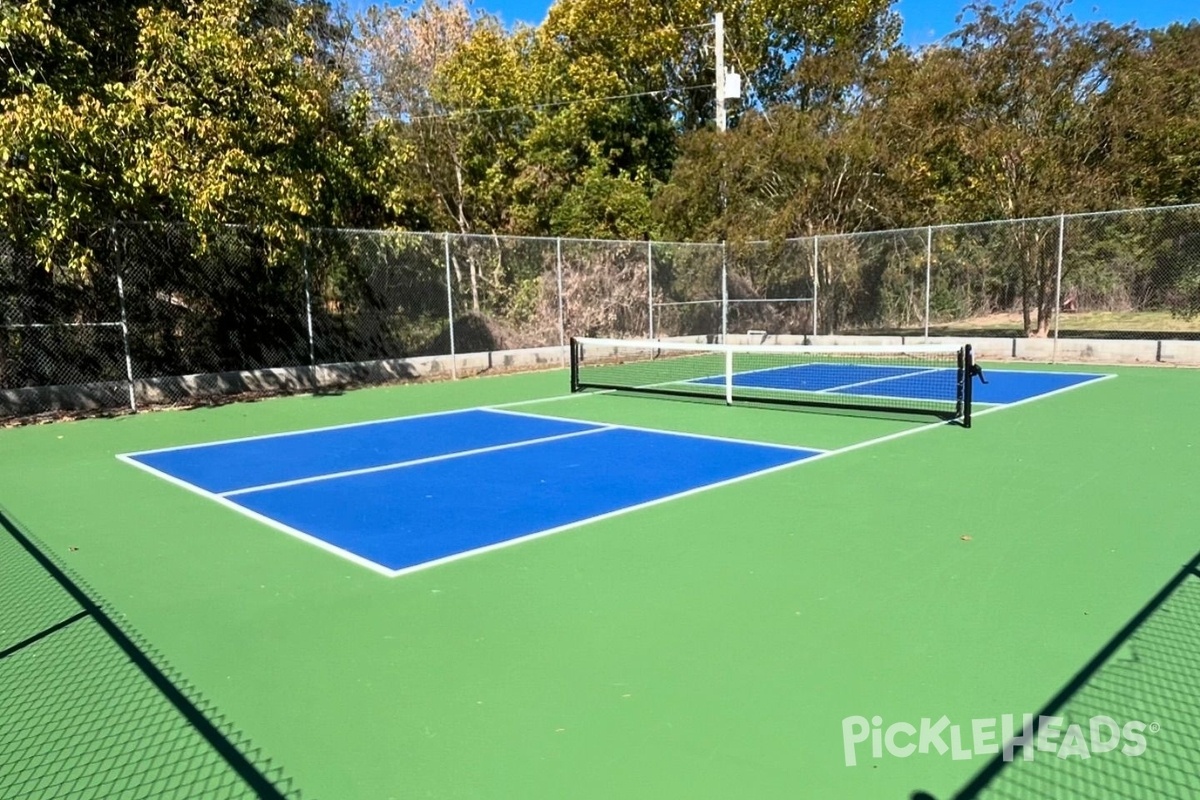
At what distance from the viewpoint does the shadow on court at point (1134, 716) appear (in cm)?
273

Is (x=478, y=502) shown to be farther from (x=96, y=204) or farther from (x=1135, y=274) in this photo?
(x=1135, y=274)

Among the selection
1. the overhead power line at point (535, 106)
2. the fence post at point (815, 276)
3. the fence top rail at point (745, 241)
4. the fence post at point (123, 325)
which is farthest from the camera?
the overhead power line at point (535, 106)

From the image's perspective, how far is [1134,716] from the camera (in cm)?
313

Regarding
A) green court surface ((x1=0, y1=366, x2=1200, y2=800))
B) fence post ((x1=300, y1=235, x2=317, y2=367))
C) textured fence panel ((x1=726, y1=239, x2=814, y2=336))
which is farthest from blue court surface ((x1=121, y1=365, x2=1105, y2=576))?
textured fence panel ((x1=726, y1=239, x2=814, y2=336))

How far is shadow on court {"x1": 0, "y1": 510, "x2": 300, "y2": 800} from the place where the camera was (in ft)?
9.42

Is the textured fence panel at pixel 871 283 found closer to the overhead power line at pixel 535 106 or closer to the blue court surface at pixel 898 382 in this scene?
the blue court surface at pixel 898 382

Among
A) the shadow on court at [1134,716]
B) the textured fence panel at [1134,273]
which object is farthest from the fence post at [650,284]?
the shadow on court at [1134,716]

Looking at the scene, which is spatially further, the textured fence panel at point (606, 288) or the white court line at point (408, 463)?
the textured fence panel at point (606, 288)

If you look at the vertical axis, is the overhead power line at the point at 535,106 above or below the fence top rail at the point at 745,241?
above

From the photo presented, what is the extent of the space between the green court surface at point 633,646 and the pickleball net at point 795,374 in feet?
11.7

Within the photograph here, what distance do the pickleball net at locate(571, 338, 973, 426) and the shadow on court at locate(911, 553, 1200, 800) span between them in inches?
216

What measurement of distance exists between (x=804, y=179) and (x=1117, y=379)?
9.03 metres

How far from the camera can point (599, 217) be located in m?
25.6

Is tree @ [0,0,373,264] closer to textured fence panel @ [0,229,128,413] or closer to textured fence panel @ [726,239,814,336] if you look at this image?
textured fence panel @ [0,229,128,413]
